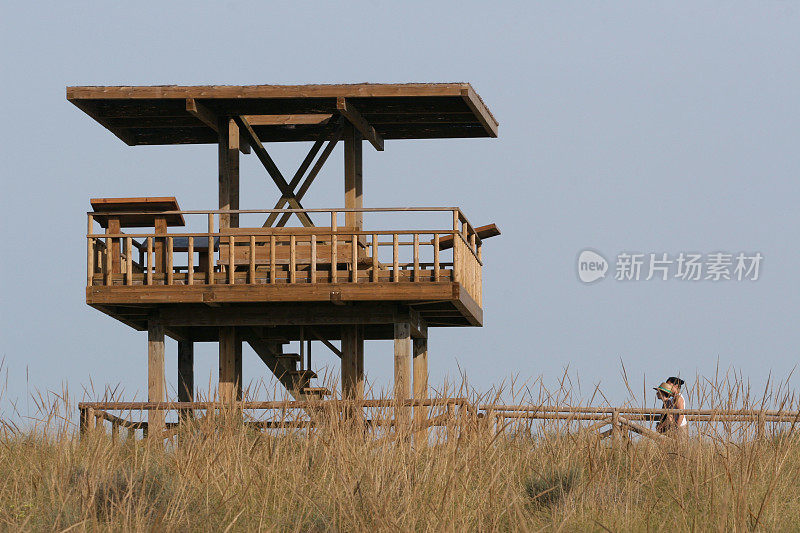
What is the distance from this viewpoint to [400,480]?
9.49 m

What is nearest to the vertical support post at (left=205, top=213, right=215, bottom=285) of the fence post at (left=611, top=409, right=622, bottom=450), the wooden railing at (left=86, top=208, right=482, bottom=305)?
the wooden railing at (left=86, top=208, right=482, bottom=305)

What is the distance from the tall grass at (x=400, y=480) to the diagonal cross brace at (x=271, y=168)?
9302 millimetres

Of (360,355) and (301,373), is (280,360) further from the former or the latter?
(360,355)

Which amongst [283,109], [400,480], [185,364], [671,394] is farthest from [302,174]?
[400,480]

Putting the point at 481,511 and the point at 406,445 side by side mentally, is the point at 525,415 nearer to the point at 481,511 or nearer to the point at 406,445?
the point at 406,445

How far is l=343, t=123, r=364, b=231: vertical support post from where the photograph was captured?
2119 cm

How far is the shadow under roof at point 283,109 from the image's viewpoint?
2038 centimetres

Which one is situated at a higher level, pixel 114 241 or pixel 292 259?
pixel 114 241

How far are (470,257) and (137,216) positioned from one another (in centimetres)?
548

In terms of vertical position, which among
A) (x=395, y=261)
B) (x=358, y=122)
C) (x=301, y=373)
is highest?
(x=358, y=122)

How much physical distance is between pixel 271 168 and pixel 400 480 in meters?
12.3

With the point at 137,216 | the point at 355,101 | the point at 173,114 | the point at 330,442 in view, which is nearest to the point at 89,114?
the point at 173,114

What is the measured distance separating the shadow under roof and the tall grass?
9619mm

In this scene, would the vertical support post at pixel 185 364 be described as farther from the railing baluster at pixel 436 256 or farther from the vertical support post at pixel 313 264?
the railing baluster at pixel 436 256
